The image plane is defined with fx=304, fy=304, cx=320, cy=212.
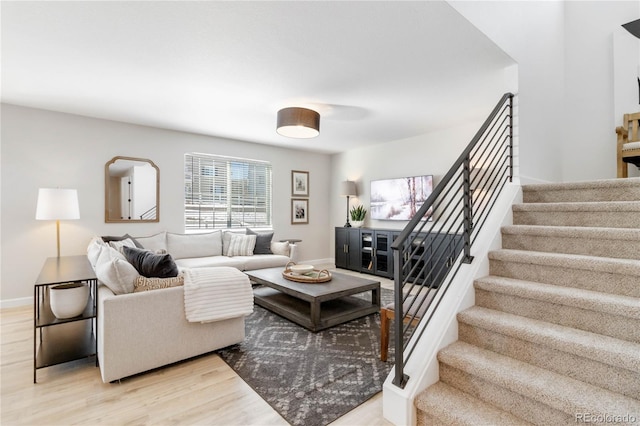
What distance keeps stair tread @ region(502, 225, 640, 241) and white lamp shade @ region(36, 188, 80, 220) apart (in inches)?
173

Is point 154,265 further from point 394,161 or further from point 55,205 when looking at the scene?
point 394,161

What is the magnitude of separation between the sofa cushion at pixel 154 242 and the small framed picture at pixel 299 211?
2.46m

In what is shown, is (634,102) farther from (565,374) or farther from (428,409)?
(428,409)

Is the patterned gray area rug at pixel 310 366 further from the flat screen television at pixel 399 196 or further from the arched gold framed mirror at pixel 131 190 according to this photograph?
the arched gold framed mirror at pixel 131 190

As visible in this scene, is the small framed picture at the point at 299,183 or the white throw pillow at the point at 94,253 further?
the small framed picture at the point at 299,183

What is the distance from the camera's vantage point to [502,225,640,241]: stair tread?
5.59 ft

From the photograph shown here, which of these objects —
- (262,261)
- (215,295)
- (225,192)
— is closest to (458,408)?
(215,295)

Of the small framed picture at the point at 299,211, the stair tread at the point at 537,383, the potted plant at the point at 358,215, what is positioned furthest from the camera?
the small framed picture at the point at 299,211

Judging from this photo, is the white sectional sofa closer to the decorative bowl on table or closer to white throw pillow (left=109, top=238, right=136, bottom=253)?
the decorative bowl on table

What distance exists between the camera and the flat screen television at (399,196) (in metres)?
5.02

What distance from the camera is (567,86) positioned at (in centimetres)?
366

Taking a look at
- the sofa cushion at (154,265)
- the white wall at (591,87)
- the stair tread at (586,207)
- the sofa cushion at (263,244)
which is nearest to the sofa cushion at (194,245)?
the sofa cushion at (263,244)

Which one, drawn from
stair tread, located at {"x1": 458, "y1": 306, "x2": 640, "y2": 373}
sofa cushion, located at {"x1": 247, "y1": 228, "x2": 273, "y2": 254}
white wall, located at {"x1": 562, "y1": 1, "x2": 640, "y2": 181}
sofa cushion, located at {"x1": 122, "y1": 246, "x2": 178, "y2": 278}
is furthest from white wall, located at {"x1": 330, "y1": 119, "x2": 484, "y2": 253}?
sofa cushion, located at {"x1": 122, "y1": 246, "x2": 178, "y2": 278}

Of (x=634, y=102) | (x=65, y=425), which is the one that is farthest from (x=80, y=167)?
(x=634, y=102)
